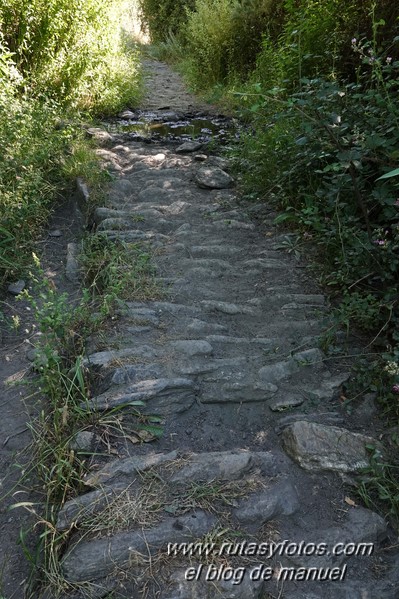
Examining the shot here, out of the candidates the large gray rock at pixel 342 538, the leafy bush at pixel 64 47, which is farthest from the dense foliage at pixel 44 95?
the large gray rock at pixel 342 538

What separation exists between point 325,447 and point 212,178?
3108 mm

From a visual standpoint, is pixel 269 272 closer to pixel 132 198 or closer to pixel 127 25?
pixel 132 198

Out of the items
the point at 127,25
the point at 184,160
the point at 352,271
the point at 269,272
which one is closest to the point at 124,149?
the point at 184,160

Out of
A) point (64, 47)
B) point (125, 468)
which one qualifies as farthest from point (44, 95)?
point (125, 468)

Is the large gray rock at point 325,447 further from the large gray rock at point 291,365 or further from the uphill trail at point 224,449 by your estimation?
the large gray rock at point 291,365

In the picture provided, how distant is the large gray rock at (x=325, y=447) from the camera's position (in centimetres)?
216

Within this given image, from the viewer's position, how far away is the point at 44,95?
5.13 metres

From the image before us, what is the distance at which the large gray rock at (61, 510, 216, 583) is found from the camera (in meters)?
1.80

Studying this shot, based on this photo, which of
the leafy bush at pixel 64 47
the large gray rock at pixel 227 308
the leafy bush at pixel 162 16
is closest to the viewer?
the large gray rock at pixel 227 308

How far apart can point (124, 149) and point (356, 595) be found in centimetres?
470

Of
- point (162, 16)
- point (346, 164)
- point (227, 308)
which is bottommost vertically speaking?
point (227, 308)

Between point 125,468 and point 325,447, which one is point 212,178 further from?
point 125,468

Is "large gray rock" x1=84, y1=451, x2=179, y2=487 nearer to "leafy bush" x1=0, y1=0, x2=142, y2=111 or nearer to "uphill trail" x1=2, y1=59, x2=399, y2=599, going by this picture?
"uphill trail" x1=2, y1=59, x2=399, y2=599

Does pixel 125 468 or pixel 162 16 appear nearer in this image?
pixel 125 468
